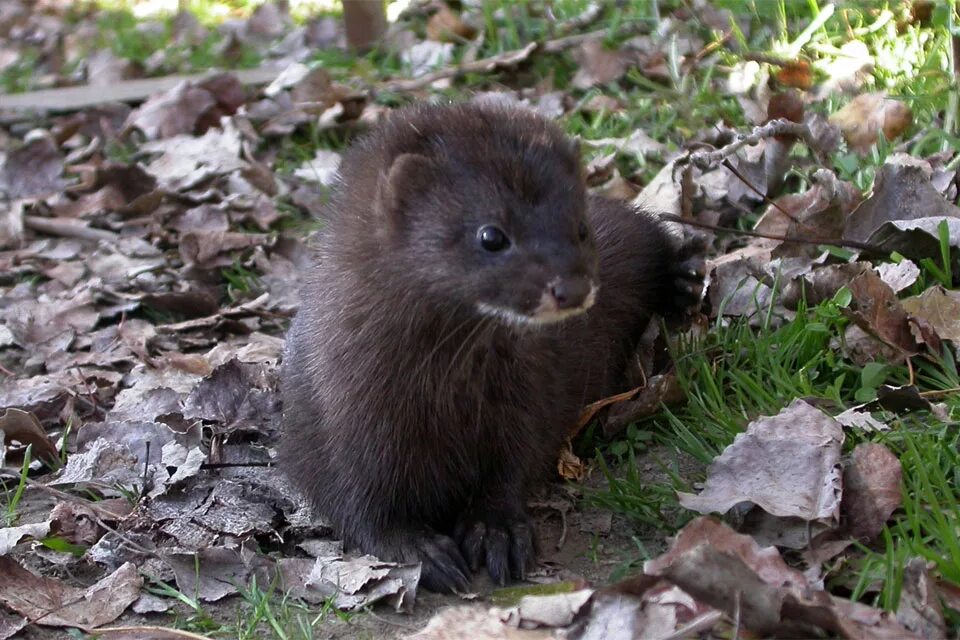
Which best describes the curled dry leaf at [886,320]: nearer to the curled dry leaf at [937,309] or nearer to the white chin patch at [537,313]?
the curled dry leaf at [937,309]

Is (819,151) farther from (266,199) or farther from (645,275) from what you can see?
(266,199)

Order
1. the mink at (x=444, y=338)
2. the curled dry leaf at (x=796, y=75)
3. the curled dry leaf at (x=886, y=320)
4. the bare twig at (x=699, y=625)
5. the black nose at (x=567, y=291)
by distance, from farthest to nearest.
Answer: the curled dry leaf at (x=796, y=75) → the curled dry leaf at (x=886, y=320) → the mink at (x=444, y=338) → the black nose at (x=567, y=291) → the bare twig at (x=699, y=625)

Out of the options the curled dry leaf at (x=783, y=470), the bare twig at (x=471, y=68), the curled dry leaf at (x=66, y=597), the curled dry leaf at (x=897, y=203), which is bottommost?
the bare twig at (x=471, y=68)

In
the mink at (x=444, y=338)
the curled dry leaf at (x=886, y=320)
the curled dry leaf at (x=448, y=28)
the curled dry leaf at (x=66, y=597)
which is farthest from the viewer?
the curled dry leaf at (x=448, y=28)

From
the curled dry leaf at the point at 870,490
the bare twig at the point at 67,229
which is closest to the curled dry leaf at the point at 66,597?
the curled dry leaf at the point at 870,490

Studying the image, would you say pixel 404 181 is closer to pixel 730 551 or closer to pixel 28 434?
pixel 730 551

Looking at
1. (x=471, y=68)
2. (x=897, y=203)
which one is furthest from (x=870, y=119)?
(x=471, y=68)

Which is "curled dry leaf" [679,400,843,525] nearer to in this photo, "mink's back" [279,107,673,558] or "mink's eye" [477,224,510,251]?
"mink's back" [279,107,673,558]

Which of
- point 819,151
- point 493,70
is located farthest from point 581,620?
point 493,70
